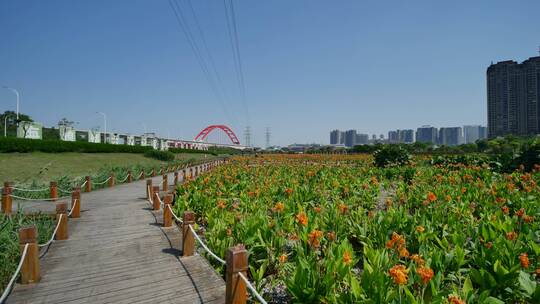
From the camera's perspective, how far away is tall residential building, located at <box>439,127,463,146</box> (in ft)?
484

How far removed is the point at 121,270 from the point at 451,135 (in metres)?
169

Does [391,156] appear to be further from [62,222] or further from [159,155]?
[159,155]

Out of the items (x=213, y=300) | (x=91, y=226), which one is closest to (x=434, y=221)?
(x=213, y=300)

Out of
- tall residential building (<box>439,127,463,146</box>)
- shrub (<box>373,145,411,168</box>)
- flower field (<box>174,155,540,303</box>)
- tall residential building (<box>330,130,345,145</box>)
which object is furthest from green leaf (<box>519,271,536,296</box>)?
tall residential building (<box>330,130,345,145</box>)

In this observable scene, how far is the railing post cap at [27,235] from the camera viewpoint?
4.14m

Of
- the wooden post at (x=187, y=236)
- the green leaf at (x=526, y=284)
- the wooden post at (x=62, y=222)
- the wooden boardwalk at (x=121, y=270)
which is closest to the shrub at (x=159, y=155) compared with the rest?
the wooden boardwalk at (x=121, y=270)

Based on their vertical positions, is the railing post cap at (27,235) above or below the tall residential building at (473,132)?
below

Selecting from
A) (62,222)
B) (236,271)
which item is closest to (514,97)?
(236,271)

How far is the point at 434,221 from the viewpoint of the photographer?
5.46 m

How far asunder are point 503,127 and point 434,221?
74.2 metres

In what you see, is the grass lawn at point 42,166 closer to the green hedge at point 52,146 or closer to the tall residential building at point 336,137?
the green hedge at point 52,146

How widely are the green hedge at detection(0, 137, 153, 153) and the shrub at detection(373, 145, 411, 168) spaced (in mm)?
24031

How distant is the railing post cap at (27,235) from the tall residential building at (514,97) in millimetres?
71887

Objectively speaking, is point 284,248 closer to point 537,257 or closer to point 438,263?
point 438,263
